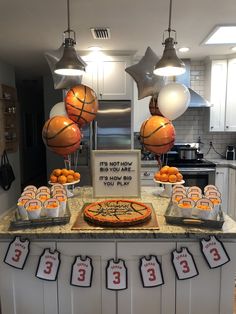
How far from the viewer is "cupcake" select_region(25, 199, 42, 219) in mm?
1514

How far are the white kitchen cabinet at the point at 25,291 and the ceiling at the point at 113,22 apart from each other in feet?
6.39

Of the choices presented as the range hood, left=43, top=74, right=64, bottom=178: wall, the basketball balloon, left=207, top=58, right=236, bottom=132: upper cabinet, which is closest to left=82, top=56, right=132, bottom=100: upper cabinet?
the range hood

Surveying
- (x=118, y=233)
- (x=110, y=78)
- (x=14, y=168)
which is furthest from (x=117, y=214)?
(x=14, y=168)

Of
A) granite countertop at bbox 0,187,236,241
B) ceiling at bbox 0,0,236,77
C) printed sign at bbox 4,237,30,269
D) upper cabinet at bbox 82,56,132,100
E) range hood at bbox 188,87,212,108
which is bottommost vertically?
printed sign at bbox 4,237,30,269

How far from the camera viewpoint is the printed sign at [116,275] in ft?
4.82

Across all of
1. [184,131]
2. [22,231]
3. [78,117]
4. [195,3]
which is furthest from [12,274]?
[184,131]

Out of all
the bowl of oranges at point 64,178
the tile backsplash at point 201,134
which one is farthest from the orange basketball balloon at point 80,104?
the tile backsplash at point 201,134

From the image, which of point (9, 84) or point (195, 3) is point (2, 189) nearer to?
point (9, 84)

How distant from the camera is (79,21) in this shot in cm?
258

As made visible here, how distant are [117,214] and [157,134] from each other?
0.68 m

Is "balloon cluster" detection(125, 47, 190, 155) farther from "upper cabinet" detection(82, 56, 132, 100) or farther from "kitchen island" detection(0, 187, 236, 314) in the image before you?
"upper cabinet" detection(82, 56, 132, 100)

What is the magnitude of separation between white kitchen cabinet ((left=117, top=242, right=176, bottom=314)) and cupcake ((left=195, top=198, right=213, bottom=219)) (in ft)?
0.77

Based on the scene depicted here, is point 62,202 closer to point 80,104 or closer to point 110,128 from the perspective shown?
point 80,104

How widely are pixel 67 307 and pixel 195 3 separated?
7.97 feet
